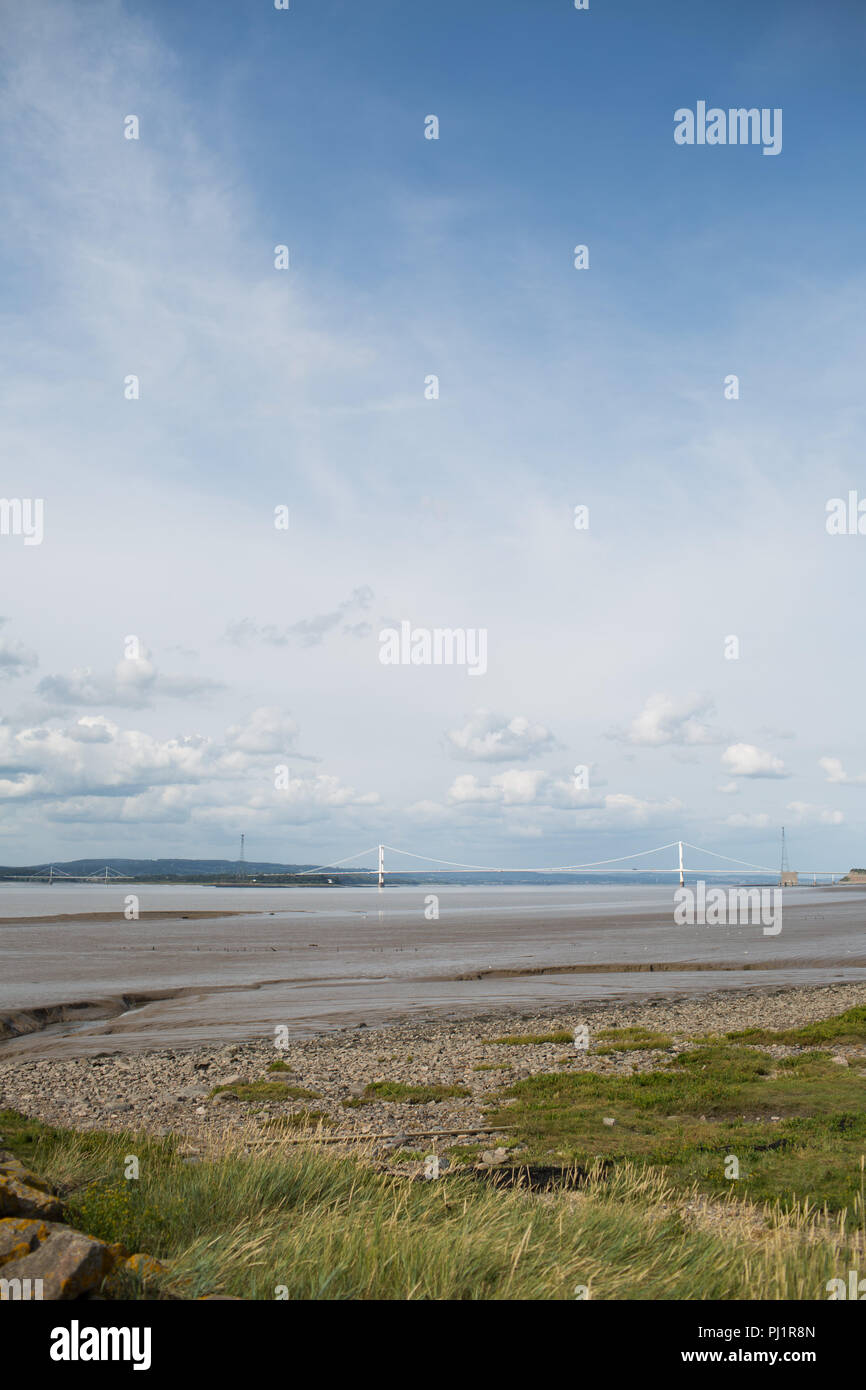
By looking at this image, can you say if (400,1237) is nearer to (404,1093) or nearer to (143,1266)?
(143,1266)

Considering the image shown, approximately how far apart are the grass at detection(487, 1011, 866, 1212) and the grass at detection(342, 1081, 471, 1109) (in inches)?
43.6

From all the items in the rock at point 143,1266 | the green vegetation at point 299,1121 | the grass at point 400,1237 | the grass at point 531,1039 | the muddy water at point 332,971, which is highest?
the rock at point 143,1266

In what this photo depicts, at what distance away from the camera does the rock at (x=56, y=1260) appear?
5.20 m

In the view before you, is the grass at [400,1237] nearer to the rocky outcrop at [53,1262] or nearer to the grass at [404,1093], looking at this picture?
the rocky outcrop at [53,1262]

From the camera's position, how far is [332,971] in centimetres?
4144

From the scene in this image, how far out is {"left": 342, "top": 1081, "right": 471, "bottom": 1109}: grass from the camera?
656 inches

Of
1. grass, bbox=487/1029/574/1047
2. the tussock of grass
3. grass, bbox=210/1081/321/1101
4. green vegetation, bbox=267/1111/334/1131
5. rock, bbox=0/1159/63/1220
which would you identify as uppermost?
rock, bbox=0/1159/63/1220

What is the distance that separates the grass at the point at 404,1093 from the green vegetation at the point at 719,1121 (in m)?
1.16

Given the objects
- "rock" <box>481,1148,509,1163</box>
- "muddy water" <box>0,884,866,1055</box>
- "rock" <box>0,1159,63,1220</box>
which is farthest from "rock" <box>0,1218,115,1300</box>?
"muddy water" <box>0,884,866,1055</box>

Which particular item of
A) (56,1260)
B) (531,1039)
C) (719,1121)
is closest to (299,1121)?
(719,1121)

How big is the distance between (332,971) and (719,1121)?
29.0 meters

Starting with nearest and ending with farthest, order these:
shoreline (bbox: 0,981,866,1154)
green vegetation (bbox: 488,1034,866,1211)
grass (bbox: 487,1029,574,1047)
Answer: green vegetation (bbox: 488,1034,866,1211), shoreline (bbox: 0,981,866,1154), grass (bbox: 487,1029,574,1047)

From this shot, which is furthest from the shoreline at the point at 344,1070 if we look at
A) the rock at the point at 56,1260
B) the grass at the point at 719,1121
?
the rock at the point at 56,1260

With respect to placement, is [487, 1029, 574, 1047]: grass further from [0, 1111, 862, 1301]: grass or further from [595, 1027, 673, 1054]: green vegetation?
[0, 1111, 862, 1301]: grass
